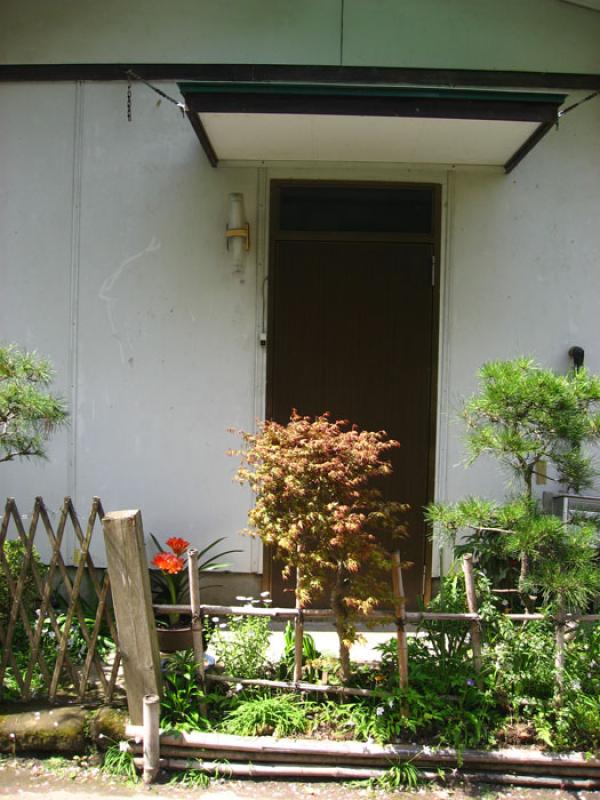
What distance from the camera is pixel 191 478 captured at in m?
5.86

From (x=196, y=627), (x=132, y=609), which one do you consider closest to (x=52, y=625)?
(x=132, y=609)

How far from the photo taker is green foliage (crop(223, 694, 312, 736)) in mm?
3975

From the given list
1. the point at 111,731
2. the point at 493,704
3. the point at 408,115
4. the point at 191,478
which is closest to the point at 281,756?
the point at 111,731

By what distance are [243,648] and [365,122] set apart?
3431mm

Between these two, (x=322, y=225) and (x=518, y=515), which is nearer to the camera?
(x=518, y=515)

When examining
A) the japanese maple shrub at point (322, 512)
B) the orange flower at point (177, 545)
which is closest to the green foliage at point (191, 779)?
the japanese maple shrub at point (322, 512)

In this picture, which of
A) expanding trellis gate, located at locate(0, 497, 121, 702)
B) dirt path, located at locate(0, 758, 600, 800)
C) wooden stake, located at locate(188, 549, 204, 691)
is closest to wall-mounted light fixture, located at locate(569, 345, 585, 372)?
dirt path, located at locate(0, 758, 600, 800)

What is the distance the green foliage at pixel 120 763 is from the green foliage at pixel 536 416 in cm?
243

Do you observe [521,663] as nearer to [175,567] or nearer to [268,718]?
[268,718]

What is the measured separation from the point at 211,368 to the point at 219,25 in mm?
2708

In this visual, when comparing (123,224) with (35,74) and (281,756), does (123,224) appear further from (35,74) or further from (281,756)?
(281,756)

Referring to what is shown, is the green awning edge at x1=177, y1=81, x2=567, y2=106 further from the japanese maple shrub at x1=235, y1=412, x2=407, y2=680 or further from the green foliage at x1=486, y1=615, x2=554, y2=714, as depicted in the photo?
the green foliage at x1=486, y1=615, x2=554, y2=714

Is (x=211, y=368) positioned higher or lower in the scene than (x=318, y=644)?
higher

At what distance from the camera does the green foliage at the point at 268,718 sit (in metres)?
3.97
